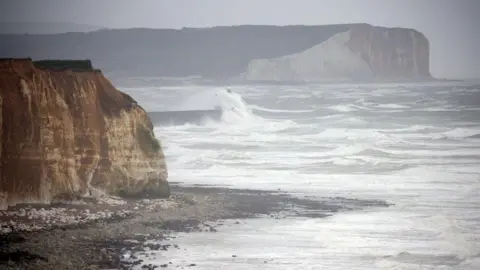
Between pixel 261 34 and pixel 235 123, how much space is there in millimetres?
13602

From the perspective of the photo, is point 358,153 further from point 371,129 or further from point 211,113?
point 211,113

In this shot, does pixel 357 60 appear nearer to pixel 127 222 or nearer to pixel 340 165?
pixel 340 165

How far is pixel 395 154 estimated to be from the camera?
2652 cm

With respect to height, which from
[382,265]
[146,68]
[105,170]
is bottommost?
[382,265]

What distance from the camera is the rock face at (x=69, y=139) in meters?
13.3

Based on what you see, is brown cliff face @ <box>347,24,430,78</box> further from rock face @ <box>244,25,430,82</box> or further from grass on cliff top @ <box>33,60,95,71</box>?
grass on cliff top @ <box>33,60,95,71</box>

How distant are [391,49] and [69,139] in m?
38.3

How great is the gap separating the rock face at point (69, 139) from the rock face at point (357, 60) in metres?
34.7

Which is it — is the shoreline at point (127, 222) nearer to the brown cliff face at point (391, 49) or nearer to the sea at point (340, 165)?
the sea at point (340, 165)

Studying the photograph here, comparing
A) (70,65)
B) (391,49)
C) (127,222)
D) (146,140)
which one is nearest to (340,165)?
(146,140)

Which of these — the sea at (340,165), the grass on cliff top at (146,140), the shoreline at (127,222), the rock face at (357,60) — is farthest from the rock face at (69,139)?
the rock face at (357,60)

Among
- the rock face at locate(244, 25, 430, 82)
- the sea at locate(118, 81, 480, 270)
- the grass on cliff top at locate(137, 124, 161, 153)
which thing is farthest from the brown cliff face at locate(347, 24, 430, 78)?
the grass on cliff top at locate(137, 124, 161, 153)

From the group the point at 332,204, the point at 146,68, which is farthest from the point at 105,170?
the point at 146,68

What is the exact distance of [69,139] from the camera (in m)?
14.1
